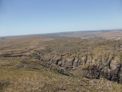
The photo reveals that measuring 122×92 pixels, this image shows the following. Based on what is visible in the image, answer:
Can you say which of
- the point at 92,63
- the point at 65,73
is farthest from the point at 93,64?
the point at 65,73

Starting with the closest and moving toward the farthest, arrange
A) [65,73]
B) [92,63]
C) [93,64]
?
[65,73], [93,64], [92,63]

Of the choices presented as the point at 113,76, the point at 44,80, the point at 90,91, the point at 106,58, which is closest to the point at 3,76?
the point at 44,80

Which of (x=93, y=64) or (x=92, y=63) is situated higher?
(x=92, y=63)

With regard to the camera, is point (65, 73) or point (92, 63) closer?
point (65, 73)

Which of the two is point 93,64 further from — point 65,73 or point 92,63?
point 65,73

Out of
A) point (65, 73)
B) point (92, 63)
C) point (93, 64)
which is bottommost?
point (93, 64)

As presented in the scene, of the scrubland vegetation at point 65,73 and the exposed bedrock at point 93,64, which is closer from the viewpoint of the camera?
the scrubland vegetation at point 65,73

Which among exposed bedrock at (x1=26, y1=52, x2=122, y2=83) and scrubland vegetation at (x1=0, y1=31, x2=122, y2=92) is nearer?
scrubland vegetation at (x1=0, y1=31, x2=122, y2=92)

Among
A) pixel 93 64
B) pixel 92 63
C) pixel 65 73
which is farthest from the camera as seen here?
pixel 92 63

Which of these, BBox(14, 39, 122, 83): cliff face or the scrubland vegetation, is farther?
BBox(14, 39, 122, 83): cliff face

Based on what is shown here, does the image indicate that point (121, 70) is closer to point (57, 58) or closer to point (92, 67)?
point (92, 67)

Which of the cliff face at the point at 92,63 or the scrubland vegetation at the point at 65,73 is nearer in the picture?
the scrubland vegetation at the point at 65,73
